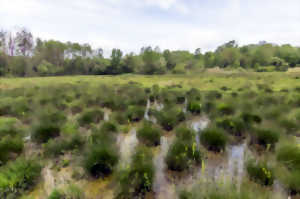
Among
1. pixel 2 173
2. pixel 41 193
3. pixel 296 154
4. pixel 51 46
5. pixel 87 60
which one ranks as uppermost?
pixel 51 46

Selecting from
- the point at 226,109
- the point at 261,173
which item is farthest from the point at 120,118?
the point at 261,173

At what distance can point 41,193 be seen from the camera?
8.84ft

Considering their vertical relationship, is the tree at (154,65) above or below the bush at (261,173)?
above

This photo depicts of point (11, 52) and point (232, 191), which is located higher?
point (11, 52)

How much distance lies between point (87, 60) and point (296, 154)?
5371 cm

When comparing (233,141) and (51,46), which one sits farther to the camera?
(51,46)

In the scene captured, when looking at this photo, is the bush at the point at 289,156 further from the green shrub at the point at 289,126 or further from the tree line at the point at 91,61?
the tree line at the point at 91,61

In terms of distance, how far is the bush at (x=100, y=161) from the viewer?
303cm

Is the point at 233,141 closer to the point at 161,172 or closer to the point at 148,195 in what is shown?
the point at 161,172

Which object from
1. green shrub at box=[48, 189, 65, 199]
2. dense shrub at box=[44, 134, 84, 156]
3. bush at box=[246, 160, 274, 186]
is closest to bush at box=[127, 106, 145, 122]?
dense shrub at box=[44, 134, 84, 156]

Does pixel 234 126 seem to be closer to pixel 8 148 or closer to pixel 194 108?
pixel 194 108

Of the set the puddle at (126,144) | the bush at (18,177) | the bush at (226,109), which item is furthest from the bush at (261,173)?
the bush at (18,177)

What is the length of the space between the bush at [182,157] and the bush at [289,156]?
1670mm

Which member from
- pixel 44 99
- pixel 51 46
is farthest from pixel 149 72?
pixel 44 99
